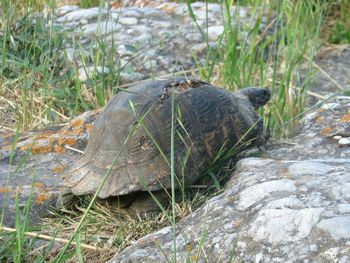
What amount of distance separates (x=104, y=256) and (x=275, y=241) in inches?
27.8

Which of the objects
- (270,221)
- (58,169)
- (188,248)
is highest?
(270,221)

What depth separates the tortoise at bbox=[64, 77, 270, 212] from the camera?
3107 millimetres

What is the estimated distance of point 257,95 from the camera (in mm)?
3920

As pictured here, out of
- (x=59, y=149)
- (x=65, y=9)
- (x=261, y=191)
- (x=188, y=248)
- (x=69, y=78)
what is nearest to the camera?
(x=188, y=248)

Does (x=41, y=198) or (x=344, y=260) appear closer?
(x=344, y=260)

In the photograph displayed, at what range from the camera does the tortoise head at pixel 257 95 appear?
12.7ft

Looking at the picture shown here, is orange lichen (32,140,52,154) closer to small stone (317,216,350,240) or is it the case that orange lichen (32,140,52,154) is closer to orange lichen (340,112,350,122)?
orange lichen (340,112,350,122)

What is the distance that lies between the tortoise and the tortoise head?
384 mm

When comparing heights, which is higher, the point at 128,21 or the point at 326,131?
the point at 128,21

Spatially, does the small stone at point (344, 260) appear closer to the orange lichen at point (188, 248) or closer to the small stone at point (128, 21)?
the orange lichen at point (188, 248)

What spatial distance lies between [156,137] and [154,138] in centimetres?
1

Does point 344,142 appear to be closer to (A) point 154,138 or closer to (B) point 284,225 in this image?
(A) point 154,138

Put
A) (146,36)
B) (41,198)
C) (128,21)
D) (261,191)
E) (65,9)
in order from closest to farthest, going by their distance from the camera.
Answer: (261,191), (41,198), (146,36), (128,21), (65,9)

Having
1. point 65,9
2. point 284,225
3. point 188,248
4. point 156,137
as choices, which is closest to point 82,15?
point 65,9
